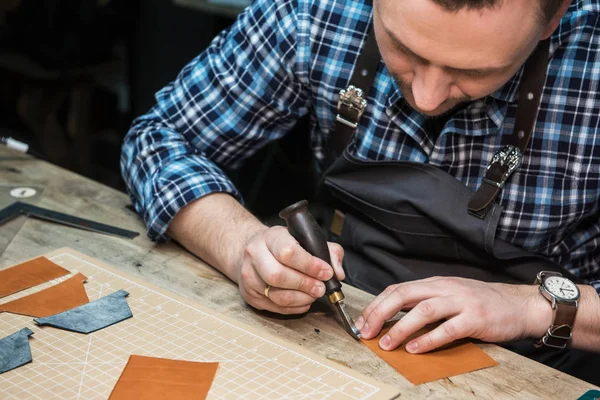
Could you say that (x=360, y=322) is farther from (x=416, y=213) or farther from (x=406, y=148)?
(x=406, y=148)

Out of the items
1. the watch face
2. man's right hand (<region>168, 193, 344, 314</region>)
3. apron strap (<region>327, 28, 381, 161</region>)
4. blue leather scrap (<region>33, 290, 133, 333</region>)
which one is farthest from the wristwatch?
blue leather scrap (<region>33, 290, 133, 333</region>)

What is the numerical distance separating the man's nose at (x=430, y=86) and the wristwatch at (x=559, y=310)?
1.31 feet

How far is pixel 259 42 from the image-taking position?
1659 millimetres

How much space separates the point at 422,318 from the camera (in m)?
1.22

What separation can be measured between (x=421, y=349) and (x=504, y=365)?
0.45 ft

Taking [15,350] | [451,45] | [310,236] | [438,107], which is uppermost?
[451,45]

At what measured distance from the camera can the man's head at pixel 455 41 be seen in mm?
1159

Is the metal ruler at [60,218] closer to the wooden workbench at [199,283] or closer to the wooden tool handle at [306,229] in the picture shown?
the wooden workbench at [199,283]

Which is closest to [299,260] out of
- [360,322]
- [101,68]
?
[360,322]

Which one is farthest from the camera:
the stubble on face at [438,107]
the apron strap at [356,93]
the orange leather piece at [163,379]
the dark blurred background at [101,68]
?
the dark blurred background at [101,68]

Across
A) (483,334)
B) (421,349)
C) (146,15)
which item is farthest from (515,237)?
(146,15)

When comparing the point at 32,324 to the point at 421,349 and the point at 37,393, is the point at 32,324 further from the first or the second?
the point at 421,349

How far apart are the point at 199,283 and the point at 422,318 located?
1.42 ft

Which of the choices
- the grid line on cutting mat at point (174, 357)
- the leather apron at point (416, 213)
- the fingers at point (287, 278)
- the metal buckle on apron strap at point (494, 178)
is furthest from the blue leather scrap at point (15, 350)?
the metal buckle on apron strap at point (494, 178)
